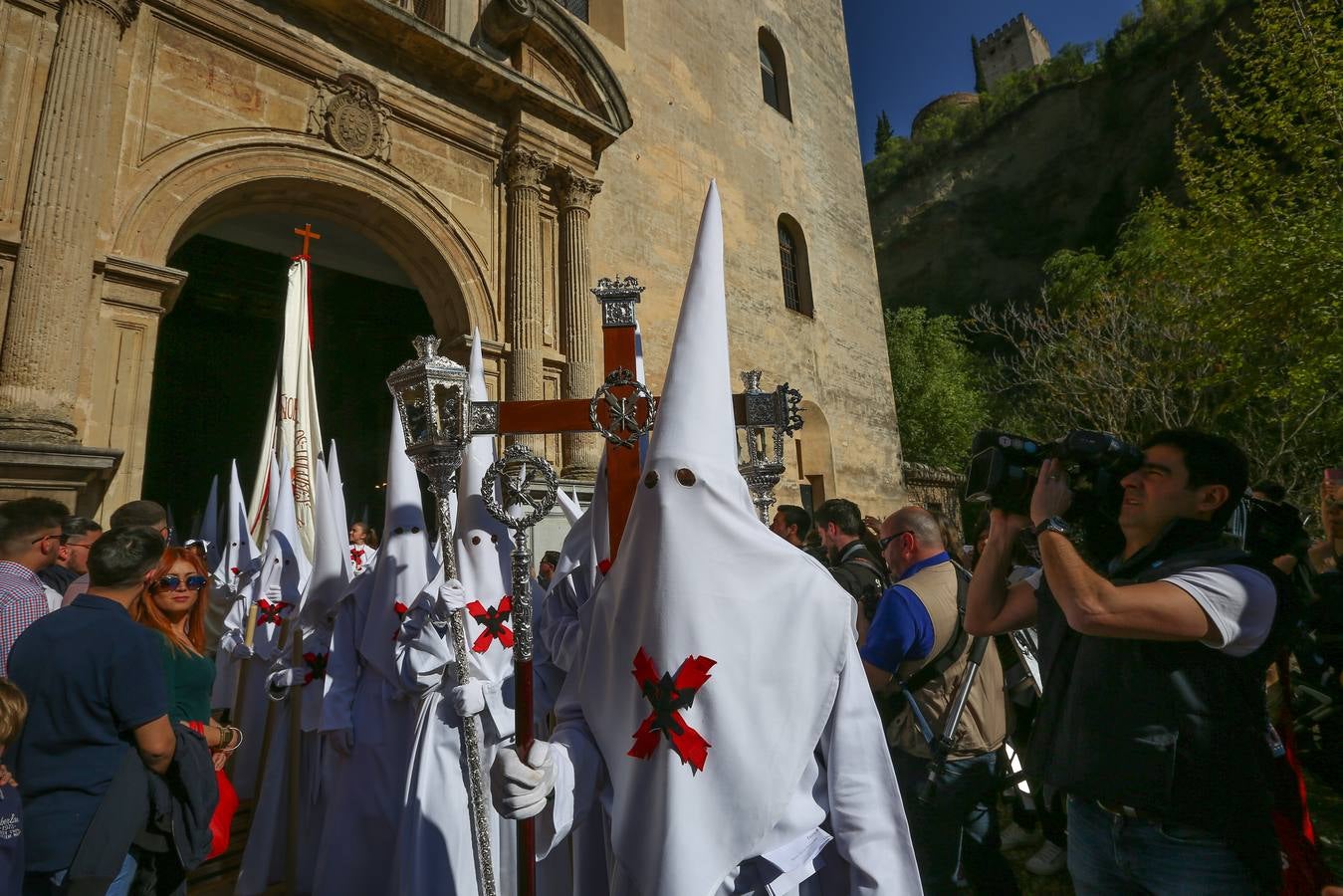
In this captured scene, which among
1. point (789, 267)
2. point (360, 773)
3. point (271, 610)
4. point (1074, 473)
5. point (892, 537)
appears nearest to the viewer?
point (1074, 473)

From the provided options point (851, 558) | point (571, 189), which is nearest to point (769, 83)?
point (571, 189)

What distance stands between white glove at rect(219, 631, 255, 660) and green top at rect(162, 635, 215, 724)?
2.58 metres

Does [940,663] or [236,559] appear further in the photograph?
[236,559]

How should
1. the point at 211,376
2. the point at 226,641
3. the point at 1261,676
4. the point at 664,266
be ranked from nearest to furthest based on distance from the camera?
the point at 1261,676 < the point at 226,641 < the point at 664,266 < the point at 211,376

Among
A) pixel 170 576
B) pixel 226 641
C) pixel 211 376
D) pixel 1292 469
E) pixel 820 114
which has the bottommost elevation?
pixel 226 641

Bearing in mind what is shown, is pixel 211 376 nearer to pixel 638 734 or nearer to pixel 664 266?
pixel 664 266

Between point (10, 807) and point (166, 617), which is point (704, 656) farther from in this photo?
point (166, 617)

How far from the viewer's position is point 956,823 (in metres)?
2.94

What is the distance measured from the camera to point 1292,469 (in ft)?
51.8

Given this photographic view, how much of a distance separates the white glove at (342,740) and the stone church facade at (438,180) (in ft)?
11.3

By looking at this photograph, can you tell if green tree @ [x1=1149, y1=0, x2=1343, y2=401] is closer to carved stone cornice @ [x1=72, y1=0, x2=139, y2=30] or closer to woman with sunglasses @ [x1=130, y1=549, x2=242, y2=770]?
woman with sunglasses @ [x1=130, y1=549, x2=242, y2=770]

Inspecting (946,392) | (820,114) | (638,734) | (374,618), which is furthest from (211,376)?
(946,392)

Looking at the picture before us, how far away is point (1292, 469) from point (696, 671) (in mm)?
19378

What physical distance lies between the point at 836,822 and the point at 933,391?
1011 inches
